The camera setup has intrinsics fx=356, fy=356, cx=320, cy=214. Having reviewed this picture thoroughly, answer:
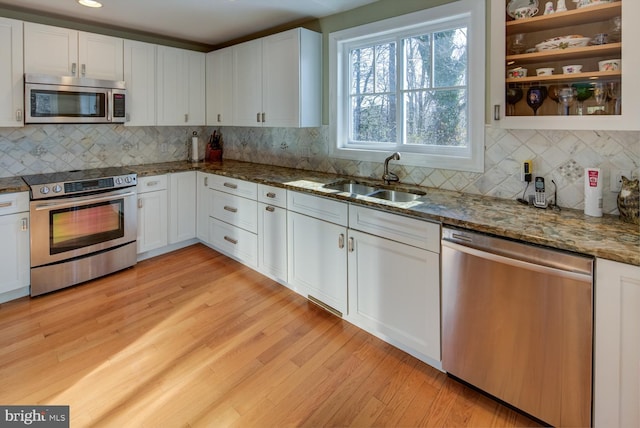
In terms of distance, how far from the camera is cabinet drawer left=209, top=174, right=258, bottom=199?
10.6ft

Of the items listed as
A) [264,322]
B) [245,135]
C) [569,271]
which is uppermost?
[245,135]

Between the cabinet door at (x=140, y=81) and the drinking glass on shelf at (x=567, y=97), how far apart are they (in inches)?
143

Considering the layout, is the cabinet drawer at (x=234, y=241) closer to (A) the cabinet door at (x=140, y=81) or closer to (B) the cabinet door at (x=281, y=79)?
(B) the cabinet door at (x=281, y=79)

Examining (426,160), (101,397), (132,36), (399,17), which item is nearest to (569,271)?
(426,160)

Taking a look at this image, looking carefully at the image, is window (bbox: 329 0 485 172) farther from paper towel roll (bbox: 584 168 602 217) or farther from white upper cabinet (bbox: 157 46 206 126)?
white upper cabinet (bbox: 157 46 206 126)

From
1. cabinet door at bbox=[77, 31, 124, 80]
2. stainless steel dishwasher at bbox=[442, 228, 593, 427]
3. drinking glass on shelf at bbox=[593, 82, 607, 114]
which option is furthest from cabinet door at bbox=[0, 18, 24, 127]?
drinking glass on shelf at bbox=[593, 82, 607, 114]

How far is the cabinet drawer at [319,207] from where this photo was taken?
7.97 feet

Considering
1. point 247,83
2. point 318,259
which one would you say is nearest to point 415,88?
point 318,259

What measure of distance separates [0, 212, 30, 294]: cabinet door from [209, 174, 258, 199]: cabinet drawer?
1555mm

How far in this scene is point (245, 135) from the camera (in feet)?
14.2

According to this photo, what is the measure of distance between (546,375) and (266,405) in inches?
52.7

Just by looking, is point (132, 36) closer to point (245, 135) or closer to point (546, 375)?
point (245, 135)

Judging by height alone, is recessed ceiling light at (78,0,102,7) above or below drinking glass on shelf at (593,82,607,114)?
above

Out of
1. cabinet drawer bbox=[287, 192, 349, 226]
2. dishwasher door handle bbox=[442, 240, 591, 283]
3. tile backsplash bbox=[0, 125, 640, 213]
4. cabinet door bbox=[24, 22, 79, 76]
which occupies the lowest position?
dishwasher door handle bbox=[442, 240, 591, 283]
